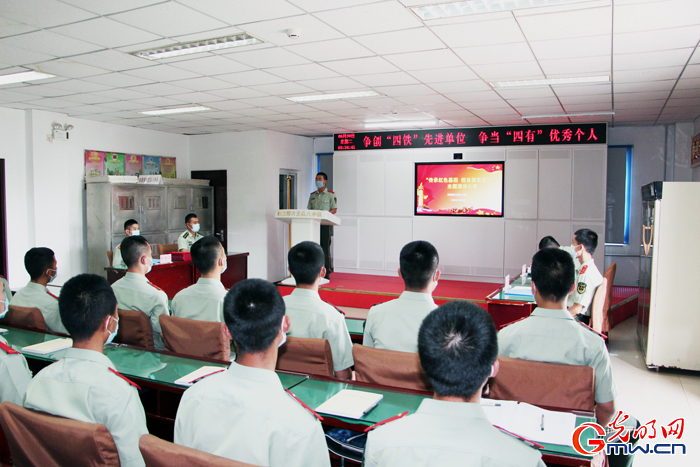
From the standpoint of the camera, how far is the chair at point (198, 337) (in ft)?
8.63

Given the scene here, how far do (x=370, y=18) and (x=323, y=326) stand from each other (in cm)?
218

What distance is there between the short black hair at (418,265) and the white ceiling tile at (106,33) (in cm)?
268

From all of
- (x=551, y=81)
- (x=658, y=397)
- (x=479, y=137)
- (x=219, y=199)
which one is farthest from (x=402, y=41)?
(x=219, y=199)

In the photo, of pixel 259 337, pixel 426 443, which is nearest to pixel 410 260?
pixel 259 337

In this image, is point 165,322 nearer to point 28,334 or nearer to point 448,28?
point 28,334

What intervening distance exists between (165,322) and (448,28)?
283cm

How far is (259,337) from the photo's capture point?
1.51 metres

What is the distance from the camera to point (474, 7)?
10.5 ft

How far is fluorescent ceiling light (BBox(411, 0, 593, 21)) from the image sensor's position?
3098mm

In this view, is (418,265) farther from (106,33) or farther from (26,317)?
(106,33)

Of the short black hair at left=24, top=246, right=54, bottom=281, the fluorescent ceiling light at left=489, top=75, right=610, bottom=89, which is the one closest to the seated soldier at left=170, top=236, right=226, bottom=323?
the short black hair at left=24, top=246, right=54, bottom=281

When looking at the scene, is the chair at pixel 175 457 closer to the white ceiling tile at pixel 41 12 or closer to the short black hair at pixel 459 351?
the short black hair at pixel 459 351

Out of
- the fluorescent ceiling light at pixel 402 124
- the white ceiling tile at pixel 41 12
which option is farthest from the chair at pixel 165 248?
the white ceiling tile at pixel 41 12

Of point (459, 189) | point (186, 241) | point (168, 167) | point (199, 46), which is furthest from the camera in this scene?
point (168, 167)
